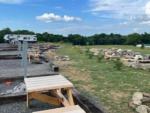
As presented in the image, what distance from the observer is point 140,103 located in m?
4.77

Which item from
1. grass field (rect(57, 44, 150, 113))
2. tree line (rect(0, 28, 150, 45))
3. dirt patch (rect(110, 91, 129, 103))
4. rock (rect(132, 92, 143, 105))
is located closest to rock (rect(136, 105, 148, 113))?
grass field (rect(57, 44, 150, 113))

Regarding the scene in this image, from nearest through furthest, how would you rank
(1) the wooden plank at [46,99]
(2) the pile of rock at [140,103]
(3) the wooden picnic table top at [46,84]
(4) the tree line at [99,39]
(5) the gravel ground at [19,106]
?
(3) the wooden picnic table top at [46,84] < (2) the pile of rock at [140,103] < (5) the gravel ground at [19,106] < (1) the wooden plank at [46,99] < (4) the tree line at [99,39]

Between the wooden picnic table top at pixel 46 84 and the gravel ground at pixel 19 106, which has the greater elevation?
the wooden picnic table top at pixel 46 84

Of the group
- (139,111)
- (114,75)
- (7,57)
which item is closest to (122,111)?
(139,111)

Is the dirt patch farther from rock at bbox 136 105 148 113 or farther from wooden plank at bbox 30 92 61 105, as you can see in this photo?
wooden plank at bbox 30 92 61 105

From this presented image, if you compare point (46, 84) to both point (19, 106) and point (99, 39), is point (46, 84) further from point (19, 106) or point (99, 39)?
point (99, 39)

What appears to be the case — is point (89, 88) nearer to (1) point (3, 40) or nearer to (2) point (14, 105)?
(2) point (14, 105)

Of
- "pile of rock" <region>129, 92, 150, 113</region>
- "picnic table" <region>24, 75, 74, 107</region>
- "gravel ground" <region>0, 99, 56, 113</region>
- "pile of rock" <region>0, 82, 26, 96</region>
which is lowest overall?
"gravel ground" <region>0, 99, 56, 113</region>

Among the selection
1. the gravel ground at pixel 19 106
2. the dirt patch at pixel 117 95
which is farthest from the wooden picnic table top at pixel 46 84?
the dirt patch at pixel 117 95

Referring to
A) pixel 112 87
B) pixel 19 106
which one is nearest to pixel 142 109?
pixel 112 87

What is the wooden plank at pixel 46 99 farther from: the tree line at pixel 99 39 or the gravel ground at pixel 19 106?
the tree line at pixel 99 39

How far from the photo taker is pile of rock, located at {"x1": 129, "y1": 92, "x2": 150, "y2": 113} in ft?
14.5

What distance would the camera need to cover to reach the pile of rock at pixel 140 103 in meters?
4.42

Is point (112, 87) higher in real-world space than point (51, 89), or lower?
lower
